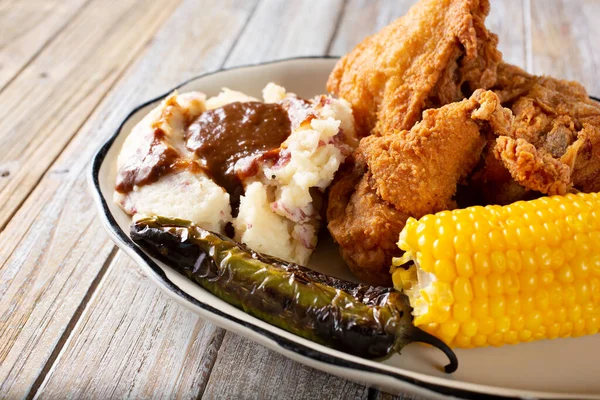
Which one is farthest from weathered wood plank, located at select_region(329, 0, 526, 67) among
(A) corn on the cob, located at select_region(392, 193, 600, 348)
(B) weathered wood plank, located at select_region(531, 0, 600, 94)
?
(A) corn on the cob, located at select_region(392, 193, 600, 348)

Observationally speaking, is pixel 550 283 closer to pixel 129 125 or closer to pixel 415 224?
pixel 415 224

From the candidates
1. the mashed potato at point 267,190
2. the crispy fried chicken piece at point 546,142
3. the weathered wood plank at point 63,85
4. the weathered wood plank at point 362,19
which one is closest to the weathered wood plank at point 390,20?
the weathered wood plank at point 362,19

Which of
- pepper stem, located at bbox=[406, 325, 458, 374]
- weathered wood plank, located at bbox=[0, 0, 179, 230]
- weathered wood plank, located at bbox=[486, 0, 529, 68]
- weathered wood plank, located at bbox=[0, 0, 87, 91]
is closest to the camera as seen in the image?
pepper stem, located at bbox=[406, 325, 458, 374]

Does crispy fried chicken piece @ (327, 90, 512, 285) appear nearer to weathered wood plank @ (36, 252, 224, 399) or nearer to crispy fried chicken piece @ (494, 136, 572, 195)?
crispy fried chicken piece @ (494, 136, 572, 195)

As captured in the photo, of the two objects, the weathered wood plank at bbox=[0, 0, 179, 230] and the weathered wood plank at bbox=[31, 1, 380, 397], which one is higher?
the weathered wood plank at bbox=[31, 1, 380, 397]

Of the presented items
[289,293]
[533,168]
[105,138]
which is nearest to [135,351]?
Result: [289,293]

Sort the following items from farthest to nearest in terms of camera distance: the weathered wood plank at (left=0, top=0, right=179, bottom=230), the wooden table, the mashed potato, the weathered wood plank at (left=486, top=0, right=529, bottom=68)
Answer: the weathered wood plank at (left=486, top=0, right=529, bottom=68) → the weathered wood plank at (left=0, top=0, right=179, bottom=230) → the mashed potato → the wooden table

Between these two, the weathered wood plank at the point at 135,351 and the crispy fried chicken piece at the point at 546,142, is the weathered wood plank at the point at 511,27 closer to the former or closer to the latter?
the crispy fried chicken piece at the point at 546,142
